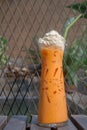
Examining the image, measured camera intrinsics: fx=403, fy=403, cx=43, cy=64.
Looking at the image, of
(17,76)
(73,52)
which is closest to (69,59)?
(73,52)

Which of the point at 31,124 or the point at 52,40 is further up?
the point at 52,40

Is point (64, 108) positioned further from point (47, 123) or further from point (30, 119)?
point (30, 119)

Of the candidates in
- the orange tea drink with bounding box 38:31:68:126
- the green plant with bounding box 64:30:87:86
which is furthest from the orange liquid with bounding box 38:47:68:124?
the green plant with bounding box 64:30:87:86

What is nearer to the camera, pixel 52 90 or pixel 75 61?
pixel 52 90

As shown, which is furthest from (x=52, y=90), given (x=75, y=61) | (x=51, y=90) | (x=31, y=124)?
(x=75, y=61)

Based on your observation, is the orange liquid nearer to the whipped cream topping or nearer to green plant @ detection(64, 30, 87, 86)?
the whipped cream topping

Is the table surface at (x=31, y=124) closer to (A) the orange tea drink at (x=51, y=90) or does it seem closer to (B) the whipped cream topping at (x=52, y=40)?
(A) the orange tea drink at (x=51, y=90)

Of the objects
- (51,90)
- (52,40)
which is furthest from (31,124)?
(52,40)

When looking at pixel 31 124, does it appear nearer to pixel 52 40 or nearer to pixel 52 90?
pixel 52 90

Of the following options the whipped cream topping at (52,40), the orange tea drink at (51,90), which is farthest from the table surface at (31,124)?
the whipped cream topping at (52,40)
